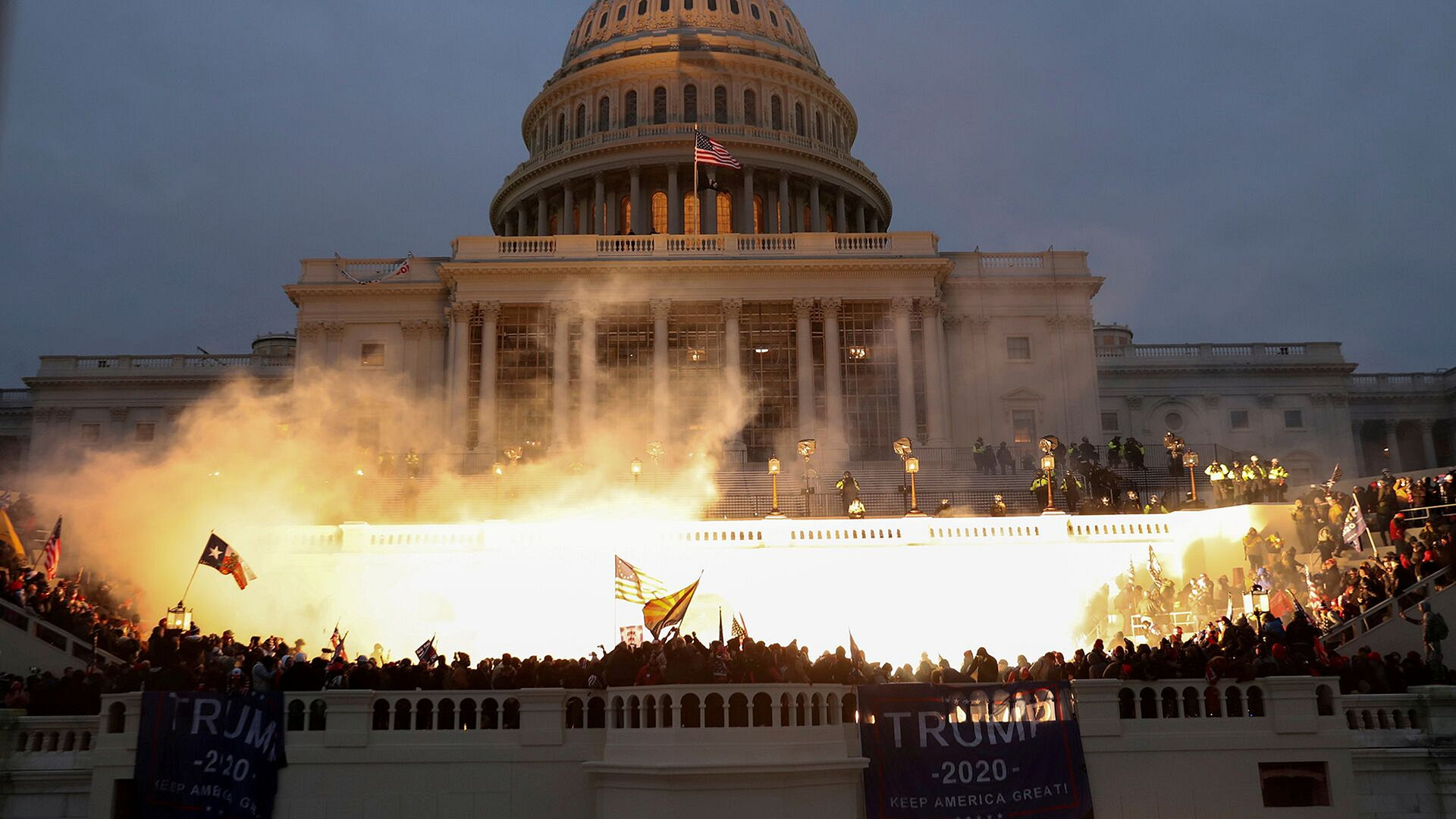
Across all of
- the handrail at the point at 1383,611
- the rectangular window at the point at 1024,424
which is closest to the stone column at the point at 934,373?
the rectangular window at the point at 1024,424

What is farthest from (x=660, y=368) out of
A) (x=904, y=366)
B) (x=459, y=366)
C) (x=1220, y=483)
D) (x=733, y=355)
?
(x=1220, y=483)

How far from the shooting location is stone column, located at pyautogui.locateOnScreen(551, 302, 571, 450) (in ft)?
161

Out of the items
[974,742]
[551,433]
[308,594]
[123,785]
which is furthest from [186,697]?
[551,433]

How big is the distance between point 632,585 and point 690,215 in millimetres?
44514

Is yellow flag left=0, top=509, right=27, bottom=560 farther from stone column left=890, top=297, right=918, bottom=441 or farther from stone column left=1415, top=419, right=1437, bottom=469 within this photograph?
stone column left=1415, top=419, right=1437, bottom=469

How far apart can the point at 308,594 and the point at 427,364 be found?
23.2 meters

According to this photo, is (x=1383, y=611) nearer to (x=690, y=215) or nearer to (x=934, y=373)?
(x=934, y=373)

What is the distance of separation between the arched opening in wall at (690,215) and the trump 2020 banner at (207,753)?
49.7 metres

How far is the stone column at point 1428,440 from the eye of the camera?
6900 cm

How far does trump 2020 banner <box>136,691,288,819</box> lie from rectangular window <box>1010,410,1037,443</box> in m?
39.2

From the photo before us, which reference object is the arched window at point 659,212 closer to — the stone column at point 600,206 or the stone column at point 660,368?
the stone column at point 600,206

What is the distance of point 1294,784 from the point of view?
18.0 meters

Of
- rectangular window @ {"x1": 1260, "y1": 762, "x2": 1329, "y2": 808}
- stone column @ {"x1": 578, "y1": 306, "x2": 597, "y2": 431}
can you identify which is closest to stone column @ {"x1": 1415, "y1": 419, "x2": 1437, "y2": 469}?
stone column @ {"x1": 578, "y1": 306, "x2": 597, "y2": 431}

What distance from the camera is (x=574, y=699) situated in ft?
57.2
